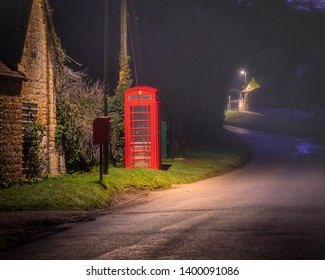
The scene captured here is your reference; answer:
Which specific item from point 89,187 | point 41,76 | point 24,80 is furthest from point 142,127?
point 89,187

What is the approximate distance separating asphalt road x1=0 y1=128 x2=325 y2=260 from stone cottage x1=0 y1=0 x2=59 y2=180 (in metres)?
4.33

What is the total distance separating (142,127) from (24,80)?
16.1 ft

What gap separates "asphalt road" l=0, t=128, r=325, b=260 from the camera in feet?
23.2

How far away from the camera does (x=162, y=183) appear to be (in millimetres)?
16500

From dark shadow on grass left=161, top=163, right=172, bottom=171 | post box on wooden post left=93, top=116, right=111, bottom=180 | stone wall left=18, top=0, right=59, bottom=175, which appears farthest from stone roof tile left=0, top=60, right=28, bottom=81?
dark shadow on grass left=161, top=163, right=172, bottom=171

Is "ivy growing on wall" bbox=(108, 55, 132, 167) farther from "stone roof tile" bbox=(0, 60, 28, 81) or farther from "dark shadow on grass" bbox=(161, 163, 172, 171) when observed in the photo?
"stone roof tile" bbox=(0, 60, 28, 81)

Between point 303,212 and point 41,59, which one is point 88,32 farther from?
point 303,212

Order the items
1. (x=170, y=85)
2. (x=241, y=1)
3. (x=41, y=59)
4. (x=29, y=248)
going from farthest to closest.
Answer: (x=241, y=1) < (x=170, y=85) < (x=41, y=59) < (x=29, y=248)

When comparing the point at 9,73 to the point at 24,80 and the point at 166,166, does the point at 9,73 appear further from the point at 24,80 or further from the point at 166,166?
the point at 166,166

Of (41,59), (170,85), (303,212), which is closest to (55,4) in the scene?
(170,85)

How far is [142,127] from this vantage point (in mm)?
18266

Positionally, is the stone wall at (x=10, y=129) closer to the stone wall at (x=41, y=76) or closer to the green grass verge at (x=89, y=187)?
the stone wall at (x=41, y=76)

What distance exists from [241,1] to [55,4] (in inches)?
501

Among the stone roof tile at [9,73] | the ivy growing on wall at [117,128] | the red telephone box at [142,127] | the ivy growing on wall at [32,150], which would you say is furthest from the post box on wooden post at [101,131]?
the ivy growing on wall at [117,128]
